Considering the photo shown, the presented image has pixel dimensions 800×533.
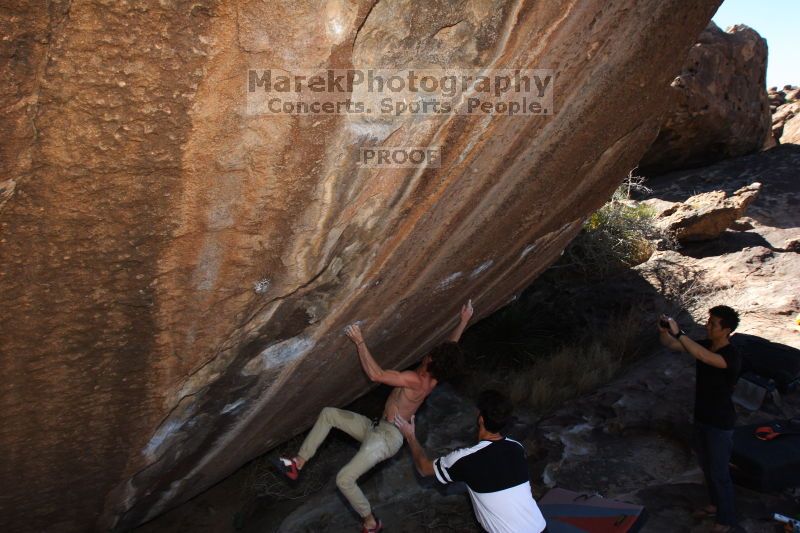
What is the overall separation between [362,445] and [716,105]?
29.0 feet

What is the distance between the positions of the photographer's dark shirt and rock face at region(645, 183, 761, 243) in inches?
204

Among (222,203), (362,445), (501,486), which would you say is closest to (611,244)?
(362,445)

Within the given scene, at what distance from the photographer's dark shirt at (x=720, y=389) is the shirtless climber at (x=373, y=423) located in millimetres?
1433

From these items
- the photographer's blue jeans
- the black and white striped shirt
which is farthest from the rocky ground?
the black and white striped shirt

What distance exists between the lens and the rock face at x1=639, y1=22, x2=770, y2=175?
949 centimetres

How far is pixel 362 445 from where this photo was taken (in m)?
3.56

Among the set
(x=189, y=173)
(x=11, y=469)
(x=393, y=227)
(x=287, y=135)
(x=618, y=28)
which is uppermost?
(x=618, y=28)

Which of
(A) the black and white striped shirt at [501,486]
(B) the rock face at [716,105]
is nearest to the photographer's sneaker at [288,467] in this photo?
(A) the black and white striped shirt at [501,486]

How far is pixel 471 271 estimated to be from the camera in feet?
12.6

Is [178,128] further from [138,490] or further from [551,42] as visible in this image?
[138,490]

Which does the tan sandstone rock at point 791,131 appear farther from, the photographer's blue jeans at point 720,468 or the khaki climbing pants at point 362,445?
the khaki climbing pants at point 362,445

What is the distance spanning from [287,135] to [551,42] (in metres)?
1.19

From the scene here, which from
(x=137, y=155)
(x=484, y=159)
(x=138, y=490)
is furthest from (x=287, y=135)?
(x=138, y=490)

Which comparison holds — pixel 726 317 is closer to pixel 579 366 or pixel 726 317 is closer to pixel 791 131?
pixel 579 366
